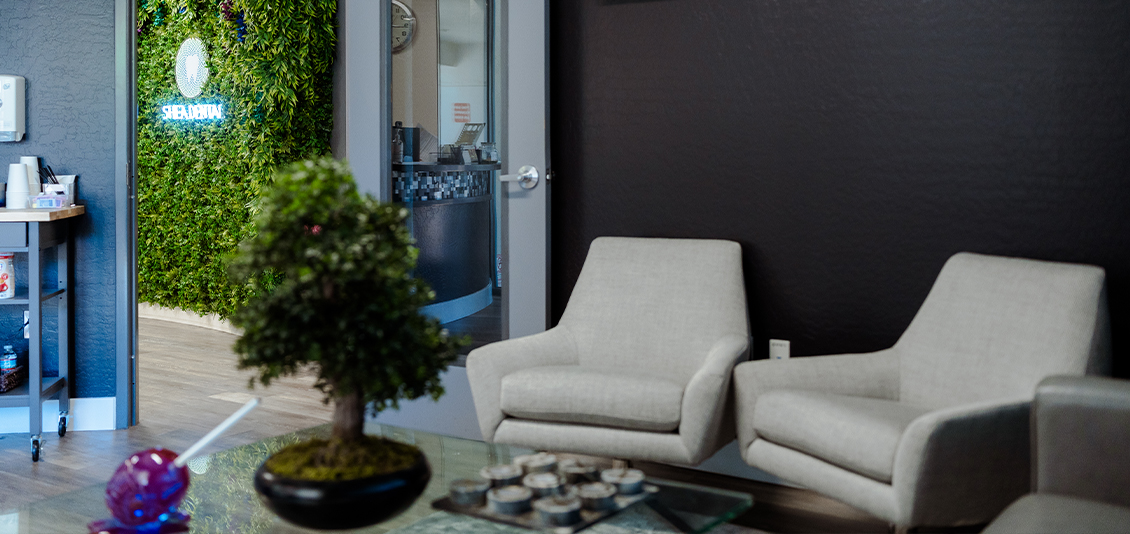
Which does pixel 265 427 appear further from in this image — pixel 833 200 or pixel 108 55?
pixel 833 200

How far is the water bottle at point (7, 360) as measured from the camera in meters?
3.77

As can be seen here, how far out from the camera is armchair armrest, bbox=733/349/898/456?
107 inches

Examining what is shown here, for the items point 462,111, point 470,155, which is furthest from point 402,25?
point 470,155

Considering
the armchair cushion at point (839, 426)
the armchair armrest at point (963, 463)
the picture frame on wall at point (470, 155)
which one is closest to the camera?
the armchair armrest at point (963, 463)

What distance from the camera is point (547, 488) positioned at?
73.7 inches

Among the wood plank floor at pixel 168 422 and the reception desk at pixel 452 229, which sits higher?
the reception desk at pixel 452 229

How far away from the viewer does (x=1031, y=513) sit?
1.73 m

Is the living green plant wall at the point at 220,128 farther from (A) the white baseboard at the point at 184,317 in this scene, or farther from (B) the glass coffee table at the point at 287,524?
(B) the glass coffee table at the point at 287,524

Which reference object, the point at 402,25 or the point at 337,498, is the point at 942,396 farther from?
the point at 402,25

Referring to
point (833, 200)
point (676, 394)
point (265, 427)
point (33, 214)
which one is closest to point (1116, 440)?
point (676, 394)

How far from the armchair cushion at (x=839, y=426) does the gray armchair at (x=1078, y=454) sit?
418 millimetres

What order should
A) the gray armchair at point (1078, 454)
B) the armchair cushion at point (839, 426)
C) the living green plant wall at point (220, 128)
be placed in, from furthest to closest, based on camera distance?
the living green plant wall at point (220, 128)
the armchair cushion at point (839, 426)
the gray armchair at point (1078, 454)

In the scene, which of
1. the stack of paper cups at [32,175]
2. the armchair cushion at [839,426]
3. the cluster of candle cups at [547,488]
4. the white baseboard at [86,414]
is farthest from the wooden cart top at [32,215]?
the armchair cushion at [839,426]

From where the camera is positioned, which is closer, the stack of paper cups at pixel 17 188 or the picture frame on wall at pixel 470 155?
the stack of paper cups at pixel 17 188
